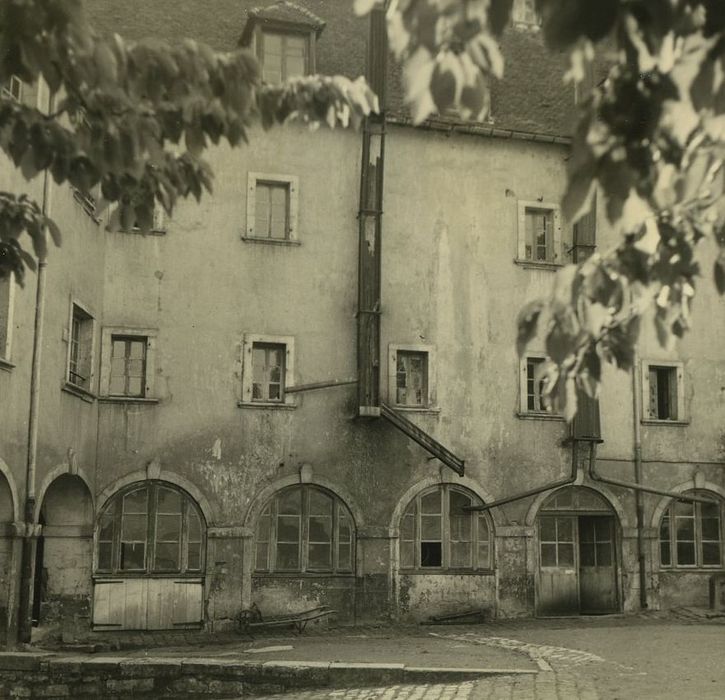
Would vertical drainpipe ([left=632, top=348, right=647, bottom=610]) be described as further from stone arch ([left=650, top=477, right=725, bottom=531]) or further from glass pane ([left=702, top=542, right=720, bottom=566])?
glass pane ([left=702, top=542, right=720, bottom=566])

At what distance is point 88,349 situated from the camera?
17.1 metres

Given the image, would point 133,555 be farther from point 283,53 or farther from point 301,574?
point 283,53

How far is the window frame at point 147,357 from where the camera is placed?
17.5 m

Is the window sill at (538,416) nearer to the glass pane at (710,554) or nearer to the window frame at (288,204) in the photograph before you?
the glass pane at (710,554)

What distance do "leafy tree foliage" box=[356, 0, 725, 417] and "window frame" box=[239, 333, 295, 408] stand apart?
1433 cm

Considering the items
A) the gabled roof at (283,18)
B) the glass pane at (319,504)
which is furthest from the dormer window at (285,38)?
the glass pane at (319,504)

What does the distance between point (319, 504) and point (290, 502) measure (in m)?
0.49

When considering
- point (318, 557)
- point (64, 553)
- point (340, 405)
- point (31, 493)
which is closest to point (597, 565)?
point (318, 557)

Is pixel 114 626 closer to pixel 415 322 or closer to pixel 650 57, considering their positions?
pixel 415 322

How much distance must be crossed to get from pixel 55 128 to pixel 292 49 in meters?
14.4

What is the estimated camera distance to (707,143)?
336cm

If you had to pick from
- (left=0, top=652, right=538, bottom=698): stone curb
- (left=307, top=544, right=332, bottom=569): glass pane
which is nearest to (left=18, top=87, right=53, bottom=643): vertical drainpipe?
(left=0, top=652, right=538, bottom=698): stone curb

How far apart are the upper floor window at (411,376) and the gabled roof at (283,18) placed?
579 cm

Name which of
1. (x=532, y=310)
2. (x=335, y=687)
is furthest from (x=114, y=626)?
(x=532, y=310)
